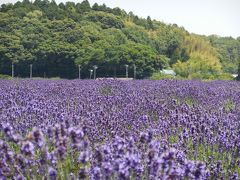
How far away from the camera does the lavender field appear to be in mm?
2580

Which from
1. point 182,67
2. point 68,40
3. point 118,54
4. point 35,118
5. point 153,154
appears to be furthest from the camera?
point 182,67

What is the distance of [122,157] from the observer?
2646 millimetres

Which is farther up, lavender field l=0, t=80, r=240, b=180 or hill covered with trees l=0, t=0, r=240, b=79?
hill covered with trees l=0, t=0, r=240, b=79

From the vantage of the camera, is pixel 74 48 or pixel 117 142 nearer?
pixel 117 142

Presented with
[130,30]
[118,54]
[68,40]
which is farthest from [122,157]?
[130,30]

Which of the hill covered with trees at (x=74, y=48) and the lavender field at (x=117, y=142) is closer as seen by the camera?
the lavender field at (x=117, y=142)

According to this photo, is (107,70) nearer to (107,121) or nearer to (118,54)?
(118,54)

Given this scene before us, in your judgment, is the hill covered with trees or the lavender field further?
the hill covered with trees

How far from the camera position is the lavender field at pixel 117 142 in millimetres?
2580

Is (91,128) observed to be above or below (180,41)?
below

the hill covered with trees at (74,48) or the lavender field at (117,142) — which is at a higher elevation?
the hill covered with trees at (74,48)

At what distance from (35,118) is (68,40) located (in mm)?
39053

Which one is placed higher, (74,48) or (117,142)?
(74,48)

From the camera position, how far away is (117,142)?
2.92 metres
